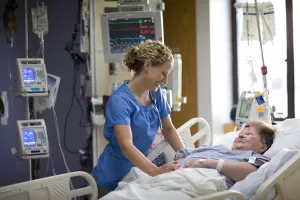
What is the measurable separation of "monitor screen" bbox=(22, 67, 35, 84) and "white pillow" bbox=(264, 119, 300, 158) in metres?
1.95

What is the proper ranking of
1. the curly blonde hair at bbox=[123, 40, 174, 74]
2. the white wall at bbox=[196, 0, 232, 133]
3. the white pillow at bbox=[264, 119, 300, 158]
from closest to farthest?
the curly blonde hair at bbox=[123, 40, 174, 74] < the white pillow at bbox=[264, 119, 300, 158] < the white wall at bbox=[196, 0, 232, 133]

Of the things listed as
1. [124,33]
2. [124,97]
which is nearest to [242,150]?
[124,97]

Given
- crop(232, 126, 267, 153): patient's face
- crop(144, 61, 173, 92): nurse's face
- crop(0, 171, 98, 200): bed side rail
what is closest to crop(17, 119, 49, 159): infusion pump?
crop(0, 171, 98, 200): bed side rail

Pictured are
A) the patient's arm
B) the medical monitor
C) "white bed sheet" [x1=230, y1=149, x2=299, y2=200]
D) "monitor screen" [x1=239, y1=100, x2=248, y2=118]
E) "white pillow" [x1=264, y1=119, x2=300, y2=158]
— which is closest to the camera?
"white bed sheet" [x1=230, y1=149, x2=299, y2=200]

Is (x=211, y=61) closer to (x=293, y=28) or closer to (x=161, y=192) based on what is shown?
(x=293, y=28)

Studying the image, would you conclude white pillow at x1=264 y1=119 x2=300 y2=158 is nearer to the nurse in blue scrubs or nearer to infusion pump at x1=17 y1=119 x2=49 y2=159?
the nurse in blue scrubs

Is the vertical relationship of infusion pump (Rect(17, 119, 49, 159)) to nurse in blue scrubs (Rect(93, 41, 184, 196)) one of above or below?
below

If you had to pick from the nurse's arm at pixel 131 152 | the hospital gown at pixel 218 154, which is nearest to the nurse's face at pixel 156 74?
the nurse's arm at pixel 131 152

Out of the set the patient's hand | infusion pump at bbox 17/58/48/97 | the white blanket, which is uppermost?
infusion pump at bbox 17/58/48/97

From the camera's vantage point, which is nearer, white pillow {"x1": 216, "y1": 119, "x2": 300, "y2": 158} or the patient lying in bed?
the patient lying in bed

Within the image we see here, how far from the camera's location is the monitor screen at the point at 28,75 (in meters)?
4.20

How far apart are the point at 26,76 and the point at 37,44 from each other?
4.45 ft

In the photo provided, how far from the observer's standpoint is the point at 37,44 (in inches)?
216

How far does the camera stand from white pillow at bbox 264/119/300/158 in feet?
9.81
